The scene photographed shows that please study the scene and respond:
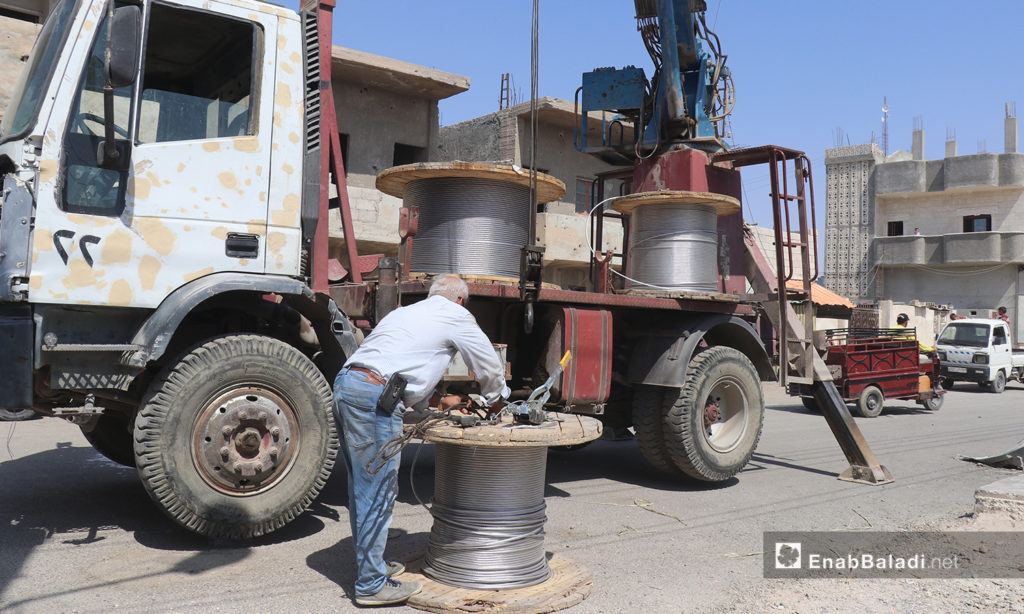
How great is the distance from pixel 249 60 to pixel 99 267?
1725mm

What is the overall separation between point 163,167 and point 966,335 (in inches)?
983

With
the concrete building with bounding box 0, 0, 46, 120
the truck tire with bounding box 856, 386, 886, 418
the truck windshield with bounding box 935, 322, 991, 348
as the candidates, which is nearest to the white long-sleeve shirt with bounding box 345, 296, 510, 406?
the concrete building with bounding box 0, 0, 46, 120

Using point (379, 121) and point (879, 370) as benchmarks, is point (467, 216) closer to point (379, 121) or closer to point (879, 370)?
point (879, 370)

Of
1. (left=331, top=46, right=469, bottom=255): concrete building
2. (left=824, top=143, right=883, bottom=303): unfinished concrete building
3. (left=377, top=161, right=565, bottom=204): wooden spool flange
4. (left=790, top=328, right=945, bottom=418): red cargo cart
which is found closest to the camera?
(left=377, top=161, right=565, bottom=204): wooden spool flange

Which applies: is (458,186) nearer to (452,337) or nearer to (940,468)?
(452,337)

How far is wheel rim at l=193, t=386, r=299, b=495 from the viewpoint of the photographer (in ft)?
16.0

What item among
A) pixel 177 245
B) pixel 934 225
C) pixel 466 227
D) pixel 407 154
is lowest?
pixel 177 245

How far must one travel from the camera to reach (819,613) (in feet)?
14.3

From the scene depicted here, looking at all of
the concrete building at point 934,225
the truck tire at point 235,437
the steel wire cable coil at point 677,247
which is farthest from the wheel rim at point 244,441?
the concrete building at point 934,225

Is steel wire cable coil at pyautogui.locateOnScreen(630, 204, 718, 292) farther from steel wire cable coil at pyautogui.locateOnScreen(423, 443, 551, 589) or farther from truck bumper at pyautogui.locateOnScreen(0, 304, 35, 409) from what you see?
truck bumper at pyautogui.locateOnScreen(0, 304, 35, 409)

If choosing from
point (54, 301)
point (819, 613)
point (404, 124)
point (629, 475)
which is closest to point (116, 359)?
point (54, 301)

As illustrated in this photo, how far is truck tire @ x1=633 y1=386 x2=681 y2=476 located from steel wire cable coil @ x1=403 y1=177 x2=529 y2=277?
216 cm

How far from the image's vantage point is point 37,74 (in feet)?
16.1

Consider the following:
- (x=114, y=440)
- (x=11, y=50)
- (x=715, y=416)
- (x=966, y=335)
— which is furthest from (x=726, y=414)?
(x=966, y=335)
